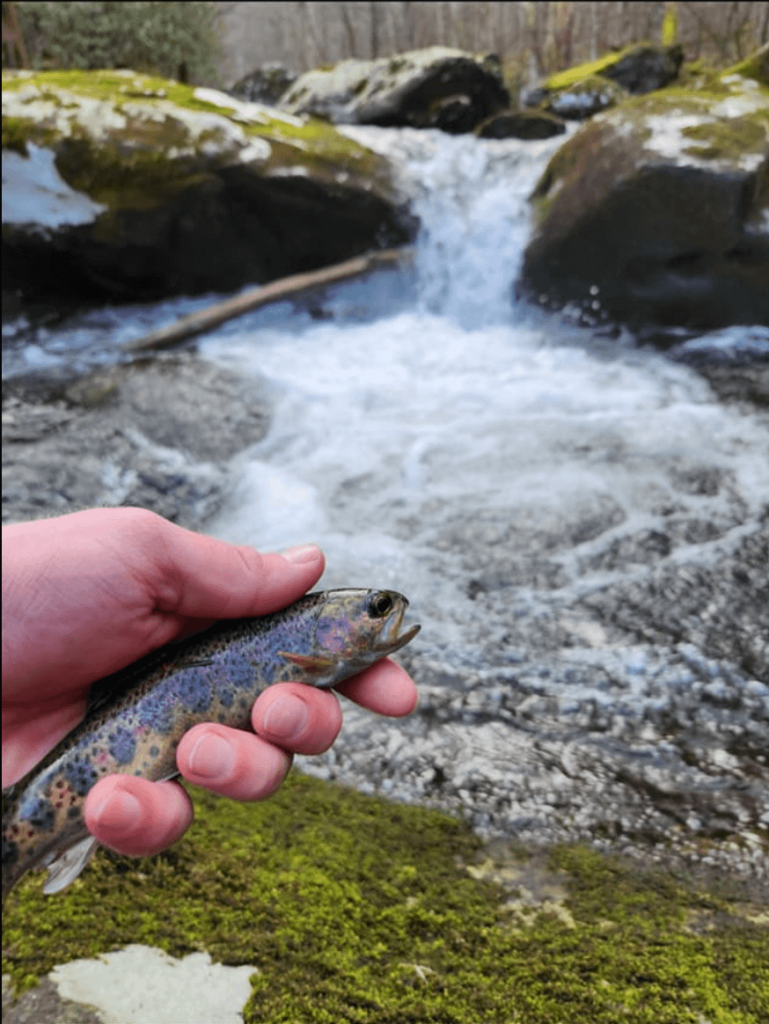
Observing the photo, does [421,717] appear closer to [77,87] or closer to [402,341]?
[402,341]

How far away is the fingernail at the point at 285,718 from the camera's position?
171 centimetres

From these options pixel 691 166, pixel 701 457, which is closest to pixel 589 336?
pixel 691 166

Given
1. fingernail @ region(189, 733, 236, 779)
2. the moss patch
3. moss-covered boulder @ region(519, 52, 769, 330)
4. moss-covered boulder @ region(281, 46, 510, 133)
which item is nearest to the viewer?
fingernail @ region(189, 733, 236, 779)

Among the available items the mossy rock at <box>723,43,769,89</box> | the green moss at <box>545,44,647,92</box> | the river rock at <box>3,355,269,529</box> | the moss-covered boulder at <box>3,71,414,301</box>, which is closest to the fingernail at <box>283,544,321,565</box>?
the river rock at <box>3,355,269,529</box>

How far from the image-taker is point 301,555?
2002 mm

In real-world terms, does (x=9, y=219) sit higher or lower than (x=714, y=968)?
higher

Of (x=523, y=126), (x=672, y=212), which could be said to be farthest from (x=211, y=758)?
(x=523, y=126)

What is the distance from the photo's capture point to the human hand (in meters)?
1.55

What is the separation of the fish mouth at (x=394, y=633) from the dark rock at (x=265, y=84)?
77.8 feet

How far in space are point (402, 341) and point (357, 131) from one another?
572 cm

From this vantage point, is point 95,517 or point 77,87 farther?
point 77,87

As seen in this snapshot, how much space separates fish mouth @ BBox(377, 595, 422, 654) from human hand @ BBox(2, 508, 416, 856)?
0.15 m

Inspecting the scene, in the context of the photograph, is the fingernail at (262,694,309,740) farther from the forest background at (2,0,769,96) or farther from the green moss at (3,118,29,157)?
the forest background at (2,0,769,96)

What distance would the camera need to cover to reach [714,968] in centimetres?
181
